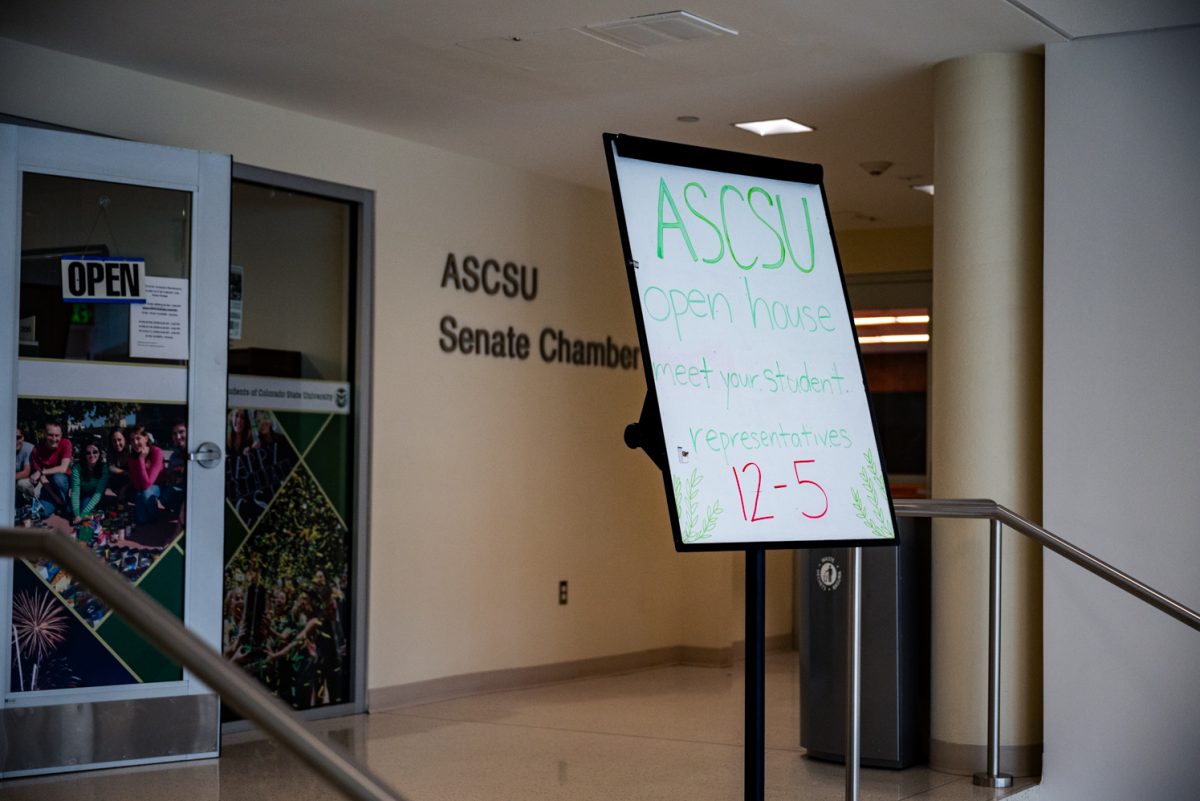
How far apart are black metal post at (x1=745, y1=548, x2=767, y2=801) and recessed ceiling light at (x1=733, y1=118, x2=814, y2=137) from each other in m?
4.05

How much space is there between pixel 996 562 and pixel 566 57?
95.5 inches

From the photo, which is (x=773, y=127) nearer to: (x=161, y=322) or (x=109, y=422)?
(x=161, y=322)

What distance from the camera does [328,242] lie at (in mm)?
6414

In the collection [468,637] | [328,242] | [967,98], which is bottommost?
[468,637]

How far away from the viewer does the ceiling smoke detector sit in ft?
23.6

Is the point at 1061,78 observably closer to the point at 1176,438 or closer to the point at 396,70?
the point at 1176,438

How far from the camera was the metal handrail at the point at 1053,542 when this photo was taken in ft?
13.6

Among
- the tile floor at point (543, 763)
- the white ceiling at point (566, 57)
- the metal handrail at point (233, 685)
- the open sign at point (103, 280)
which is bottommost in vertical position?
the tile floor at point (543, 763)

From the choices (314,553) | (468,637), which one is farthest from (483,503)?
(314,553)

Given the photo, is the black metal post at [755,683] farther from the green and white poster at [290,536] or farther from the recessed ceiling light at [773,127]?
the recessed ceiling light at [773,127]

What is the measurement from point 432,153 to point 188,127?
145 centimetres

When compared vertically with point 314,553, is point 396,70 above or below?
above

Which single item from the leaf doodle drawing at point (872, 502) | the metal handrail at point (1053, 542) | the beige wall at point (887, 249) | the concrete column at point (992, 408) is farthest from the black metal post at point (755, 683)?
the beige wall at point (887, 249)

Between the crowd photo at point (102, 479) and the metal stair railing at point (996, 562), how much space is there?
8.93 ft
